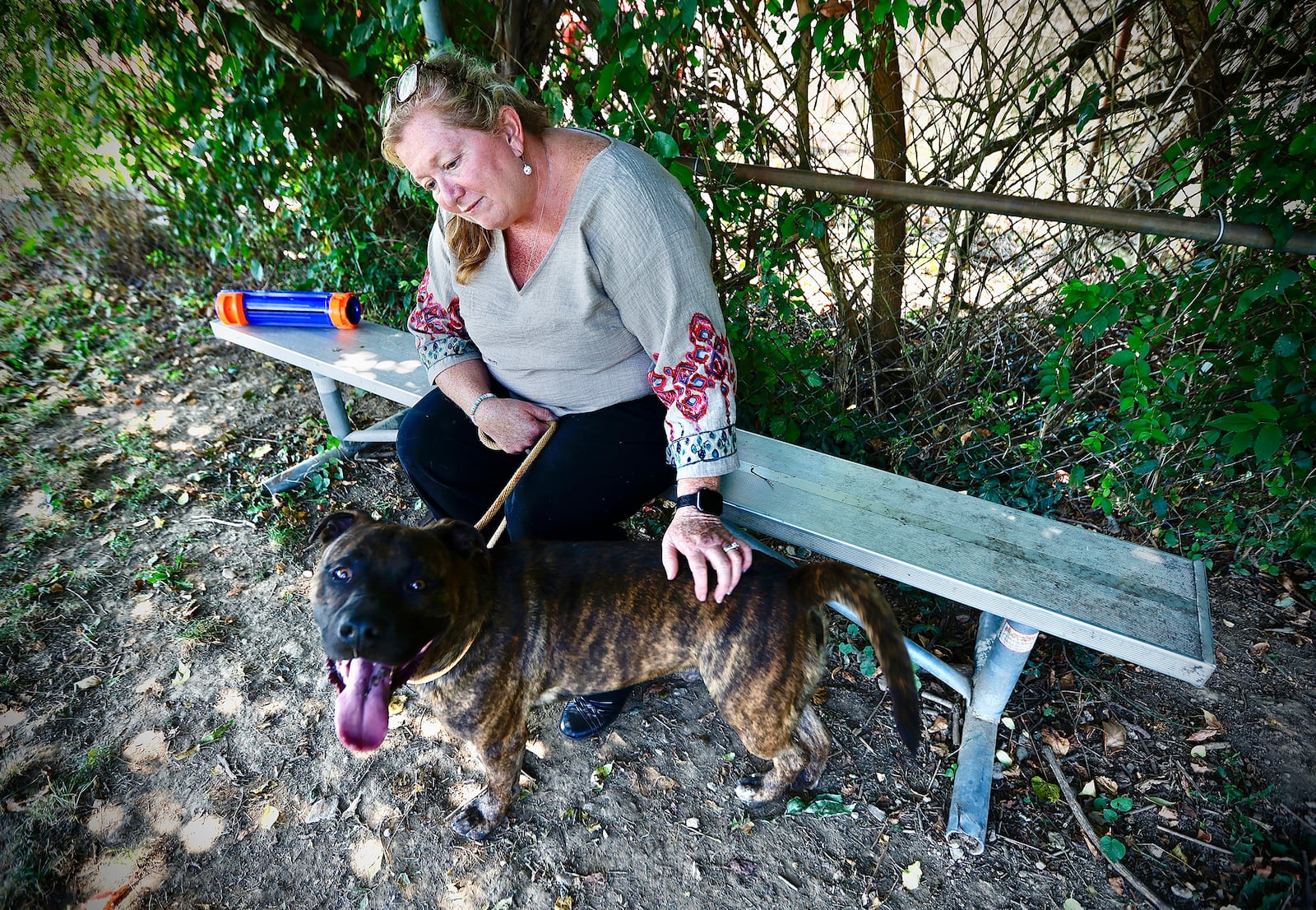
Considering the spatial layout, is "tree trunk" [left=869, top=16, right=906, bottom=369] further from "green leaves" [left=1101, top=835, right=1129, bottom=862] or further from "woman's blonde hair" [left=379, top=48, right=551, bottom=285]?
"green leaves" [left=1101, top=835, right=1129, bottom=862]

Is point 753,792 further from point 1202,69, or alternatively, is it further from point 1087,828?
point 1202,69

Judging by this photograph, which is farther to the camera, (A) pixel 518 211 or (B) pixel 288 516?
(B) pixel 288 516

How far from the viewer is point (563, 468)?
7.79ft

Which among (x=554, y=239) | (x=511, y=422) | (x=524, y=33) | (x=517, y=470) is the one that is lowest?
(x=517, y=470)

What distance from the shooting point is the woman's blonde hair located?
193 centimetres

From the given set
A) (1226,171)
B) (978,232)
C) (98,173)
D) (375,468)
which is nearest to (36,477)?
(375,468)

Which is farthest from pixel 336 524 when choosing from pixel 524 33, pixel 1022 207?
pixel 1022 207

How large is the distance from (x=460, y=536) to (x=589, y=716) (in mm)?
1038

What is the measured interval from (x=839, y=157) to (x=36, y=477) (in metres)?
4.83

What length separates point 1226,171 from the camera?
245cm

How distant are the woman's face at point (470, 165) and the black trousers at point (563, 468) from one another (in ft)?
2.49

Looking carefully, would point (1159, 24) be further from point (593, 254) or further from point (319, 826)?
point (319, 826)

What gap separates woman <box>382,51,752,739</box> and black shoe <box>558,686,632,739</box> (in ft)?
0.15

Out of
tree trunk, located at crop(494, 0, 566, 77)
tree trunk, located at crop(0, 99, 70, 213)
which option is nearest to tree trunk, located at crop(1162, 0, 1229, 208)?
tree trunk, located at crop(494, 0, 566, 77)
